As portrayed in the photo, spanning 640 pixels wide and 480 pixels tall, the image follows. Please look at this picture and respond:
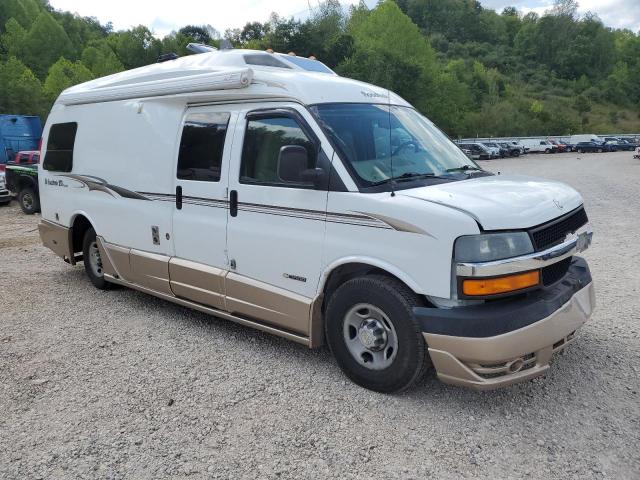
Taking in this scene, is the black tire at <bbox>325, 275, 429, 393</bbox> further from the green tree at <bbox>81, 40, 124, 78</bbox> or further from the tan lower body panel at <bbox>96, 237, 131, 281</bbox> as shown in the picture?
the green tree at <bbox>81, 40, 124, 78</bbox>

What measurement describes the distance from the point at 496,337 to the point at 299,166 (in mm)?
1890

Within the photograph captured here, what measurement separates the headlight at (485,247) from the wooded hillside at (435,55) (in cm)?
2816

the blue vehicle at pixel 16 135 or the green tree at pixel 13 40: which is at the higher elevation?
the green tree at pixel 13 40

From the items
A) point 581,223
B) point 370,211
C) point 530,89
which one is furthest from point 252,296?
point 530,89

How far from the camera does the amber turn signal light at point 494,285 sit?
3447 millimetres

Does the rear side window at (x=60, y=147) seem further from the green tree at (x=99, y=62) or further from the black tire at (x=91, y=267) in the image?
the green tree at (x=99, y=62)

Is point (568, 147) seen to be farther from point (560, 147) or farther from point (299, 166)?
point (299, 166)

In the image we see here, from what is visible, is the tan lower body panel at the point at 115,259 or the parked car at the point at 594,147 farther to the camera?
the parked car at the point at 594,147

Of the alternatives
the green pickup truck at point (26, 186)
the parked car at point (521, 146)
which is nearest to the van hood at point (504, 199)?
the green pickup truck at point (26, 186)

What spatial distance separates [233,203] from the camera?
4828 millimetres

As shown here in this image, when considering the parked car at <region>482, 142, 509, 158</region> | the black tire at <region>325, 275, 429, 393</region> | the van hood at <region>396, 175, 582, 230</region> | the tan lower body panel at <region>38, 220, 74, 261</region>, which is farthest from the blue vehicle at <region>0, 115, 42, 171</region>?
the parked car at <region>482, 142, 509, 158</region>

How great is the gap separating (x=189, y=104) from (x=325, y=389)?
3.14 m

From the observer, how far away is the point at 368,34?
218 feet

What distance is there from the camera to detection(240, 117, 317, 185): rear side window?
437cm
